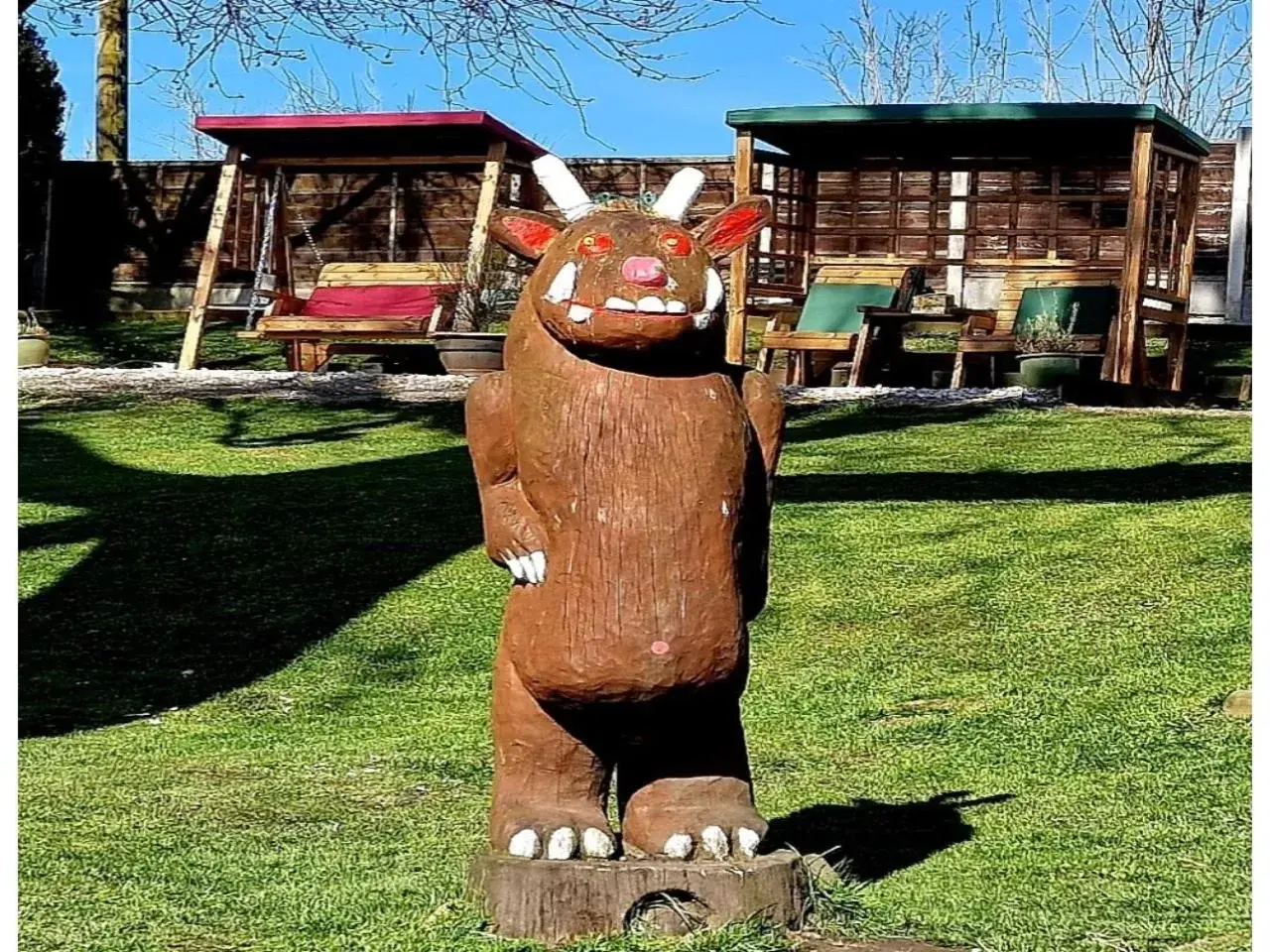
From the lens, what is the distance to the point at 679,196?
394 centimetres

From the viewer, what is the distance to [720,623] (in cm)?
369

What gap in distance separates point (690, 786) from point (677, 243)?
114cm

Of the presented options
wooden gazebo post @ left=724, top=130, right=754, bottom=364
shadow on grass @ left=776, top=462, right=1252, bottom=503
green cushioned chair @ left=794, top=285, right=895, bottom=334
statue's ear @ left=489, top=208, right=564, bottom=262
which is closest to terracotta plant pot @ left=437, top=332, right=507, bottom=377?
wooden gazebo post @ left=724, top=130, right=754, bottom=364

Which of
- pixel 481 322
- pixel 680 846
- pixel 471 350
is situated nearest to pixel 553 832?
pixel 680 846

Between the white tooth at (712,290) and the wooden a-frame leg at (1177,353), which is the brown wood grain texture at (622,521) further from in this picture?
the wooden a-frame leg at (1177,353)

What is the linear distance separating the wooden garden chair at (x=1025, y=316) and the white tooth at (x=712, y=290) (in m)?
11.5

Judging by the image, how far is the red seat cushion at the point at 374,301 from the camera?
16.5m

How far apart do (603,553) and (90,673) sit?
4078 millimetres

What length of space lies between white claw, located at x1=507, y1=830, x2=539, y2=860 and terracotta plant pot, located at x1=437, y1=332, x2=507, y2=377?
35.7ft

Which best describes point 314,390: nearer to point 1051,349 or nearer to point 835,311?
point 835,311

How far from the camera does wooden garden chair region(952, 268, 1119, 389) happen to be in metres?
15.0

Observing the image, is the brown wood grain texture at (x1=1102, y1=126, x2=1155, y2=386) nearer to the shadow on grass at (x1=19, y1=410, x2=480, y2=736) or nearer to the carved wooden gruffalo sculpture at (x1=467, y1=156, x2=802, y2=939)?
the shadow on grass at (x1=19, y1=410, x2=480, y2=736)

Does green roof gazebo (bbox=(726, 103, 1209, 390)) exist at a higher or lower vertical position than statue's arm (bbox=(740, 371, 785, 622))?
higher

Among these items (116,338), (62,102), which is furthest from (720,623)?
(62,102)
